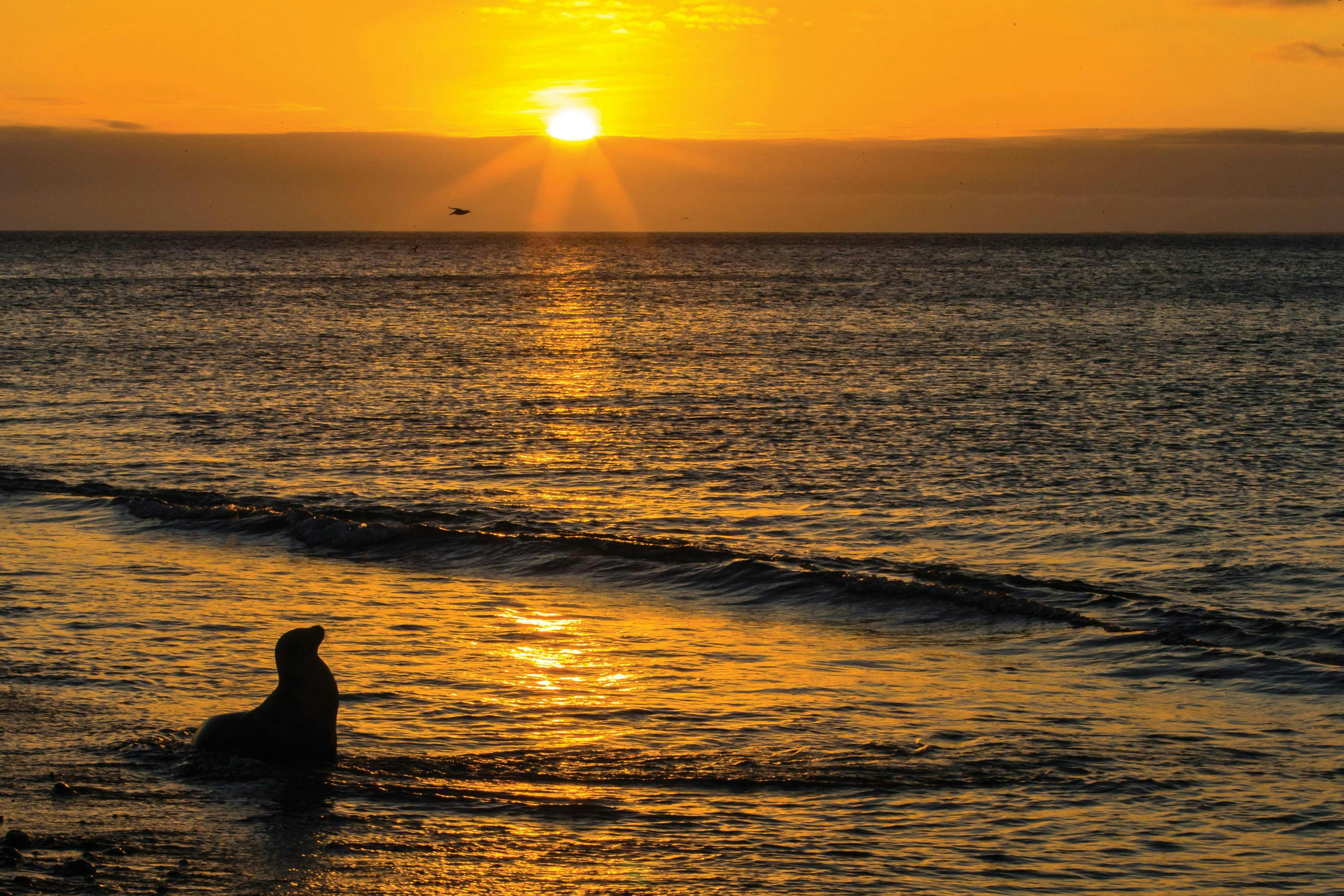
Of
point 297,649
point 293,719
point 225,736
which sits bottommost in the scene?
point 225,736

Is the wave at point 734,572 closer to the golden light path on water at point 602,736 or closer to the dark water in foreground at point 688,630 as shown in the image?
the dark water in foreground at point 688,630

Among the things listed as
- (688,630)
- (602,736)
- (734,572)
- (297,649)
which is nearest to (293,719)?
(297,649)

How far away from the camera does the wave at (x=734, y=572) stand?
41.5 feet

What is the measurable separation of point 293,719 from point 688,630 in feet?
15.8

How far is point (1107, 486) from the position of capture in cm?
2011

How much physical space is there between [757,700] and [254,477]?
13488 millimetres

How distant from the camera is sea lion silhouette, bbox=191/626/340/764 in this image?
8.62m

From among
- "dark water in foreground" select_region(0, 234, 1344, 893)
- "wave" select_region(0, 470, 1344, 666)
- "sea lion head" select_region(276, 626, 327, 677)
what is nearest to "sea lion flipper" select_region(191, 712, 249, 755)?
"dark water in foreground" select_region(0, 234, 1344, 893)

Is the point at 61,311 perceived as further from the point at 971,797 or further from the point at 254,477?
the point at 971,797

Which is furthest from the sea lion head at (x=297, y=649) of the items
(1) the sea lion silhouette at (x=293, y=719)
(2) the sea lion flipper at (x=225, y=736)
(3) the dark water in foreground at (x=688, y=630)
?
(3) the dark water in foreground at (x=688, y=630)

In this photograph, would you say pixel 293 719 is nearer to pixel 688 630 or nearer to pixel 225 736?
pixel 225 736

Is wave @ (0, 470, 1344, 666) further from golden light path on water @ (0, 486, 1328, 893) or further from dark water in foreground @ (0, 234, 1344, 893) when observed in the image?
golden light path on water @ (0, 486, 1328, 893)

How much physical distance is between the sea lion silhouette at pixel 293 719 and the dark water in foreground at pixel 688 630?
0.21m

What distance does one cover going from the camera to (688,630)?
12594 millimetres
